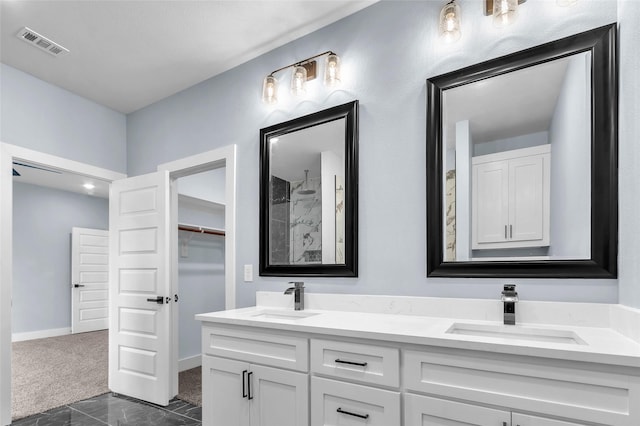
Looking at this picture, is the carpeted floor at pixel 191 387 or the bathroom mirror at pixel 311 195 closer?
the bathroom mirror at pixel 311 195

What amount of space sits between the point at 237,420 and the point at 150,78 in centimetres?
269

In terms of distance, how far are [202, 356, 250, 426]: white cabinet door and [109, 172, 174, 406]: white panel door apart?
111 centimetres

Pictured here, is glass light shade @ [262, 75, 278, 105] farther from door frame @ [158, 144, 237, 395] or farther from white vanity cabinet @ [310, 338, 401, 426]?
white vanity cabinet @ [310, 338, 401, 426]

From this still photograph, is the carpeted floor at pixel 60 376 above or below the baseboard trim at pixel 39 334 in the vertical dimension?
above

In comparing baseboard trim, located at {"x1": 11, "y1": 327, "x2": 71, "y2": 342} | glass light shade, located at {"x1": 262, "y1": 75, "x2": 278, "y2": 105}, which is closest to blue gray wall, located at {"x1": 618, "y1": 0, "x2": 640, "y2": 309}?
glass light shade, located at {"x1": 262, "y1": 75, "x2": 278, "y2": 105}

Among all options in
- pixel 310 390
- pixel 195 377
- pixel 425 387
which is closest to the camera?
pixel 425 387

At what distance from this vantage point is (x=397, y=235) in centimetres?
206

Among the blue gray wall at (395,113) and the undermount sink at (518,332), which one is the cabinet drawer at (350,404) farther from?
the blue gray wall at (395,113)

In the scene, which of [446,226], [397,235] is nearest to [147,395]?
[397,235]

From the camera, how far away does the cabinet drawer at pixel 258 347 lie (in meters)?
1.74

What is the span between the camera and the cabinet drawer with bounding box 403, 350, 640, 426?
1.12 m

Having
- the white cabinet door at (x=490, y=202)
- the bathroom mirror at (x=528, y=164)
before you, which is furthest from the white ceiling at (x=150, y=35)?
the white cabinet door at (x=490, y=202)

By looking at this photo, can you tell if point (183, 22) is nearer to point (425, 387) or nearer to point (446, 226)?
point (446, 226)

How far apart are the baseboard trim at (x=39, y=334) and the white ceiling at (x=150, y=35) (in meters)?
4.73
